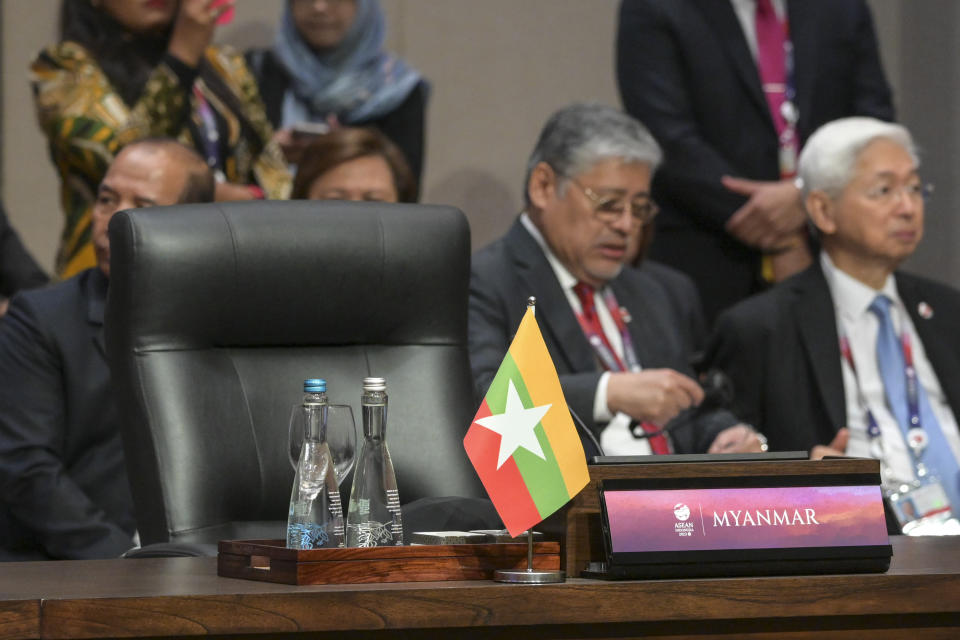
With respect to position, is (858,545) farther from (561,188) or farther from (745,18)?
(745,18)

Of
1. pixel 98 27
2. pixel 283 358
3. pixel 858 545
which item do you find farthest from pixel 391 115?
pixel 858 545

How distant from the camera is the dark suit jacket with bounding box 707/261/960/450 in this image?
3482 mm

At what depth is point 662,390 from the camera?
2.94 m

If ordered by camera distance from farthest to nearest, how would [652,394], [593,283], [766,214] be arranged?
[766,214], [593,283], [652,394]

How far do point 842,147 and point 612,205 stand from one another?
26.3 inches

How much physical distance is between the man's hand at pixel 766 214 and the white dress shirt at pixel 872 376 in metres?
0.36

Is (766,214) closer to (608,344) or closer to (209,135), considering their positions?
(608,344)

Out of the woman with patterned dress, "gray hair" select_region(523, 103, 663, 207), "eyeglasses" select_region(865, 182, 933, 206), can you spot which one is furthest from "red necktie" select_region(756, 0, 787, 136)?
the woman with patterned dress

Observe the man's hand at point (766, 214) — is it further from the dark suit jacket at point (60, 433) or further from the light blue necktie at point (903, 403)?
the dark suit jacket at point (60, 433)

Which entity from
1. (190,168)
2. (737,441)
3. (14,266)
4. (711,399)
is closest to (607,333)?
(711,399)

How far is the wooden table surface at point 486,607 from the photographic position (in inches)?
55.1

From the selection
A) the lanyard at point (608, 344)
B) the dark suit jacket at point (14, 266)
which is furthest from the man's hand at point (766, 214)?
the dark suit jacket at point (14, 266)

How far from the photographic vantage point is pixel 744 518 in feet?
5.24

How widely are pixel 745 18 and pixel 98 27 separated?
68.1 inches
